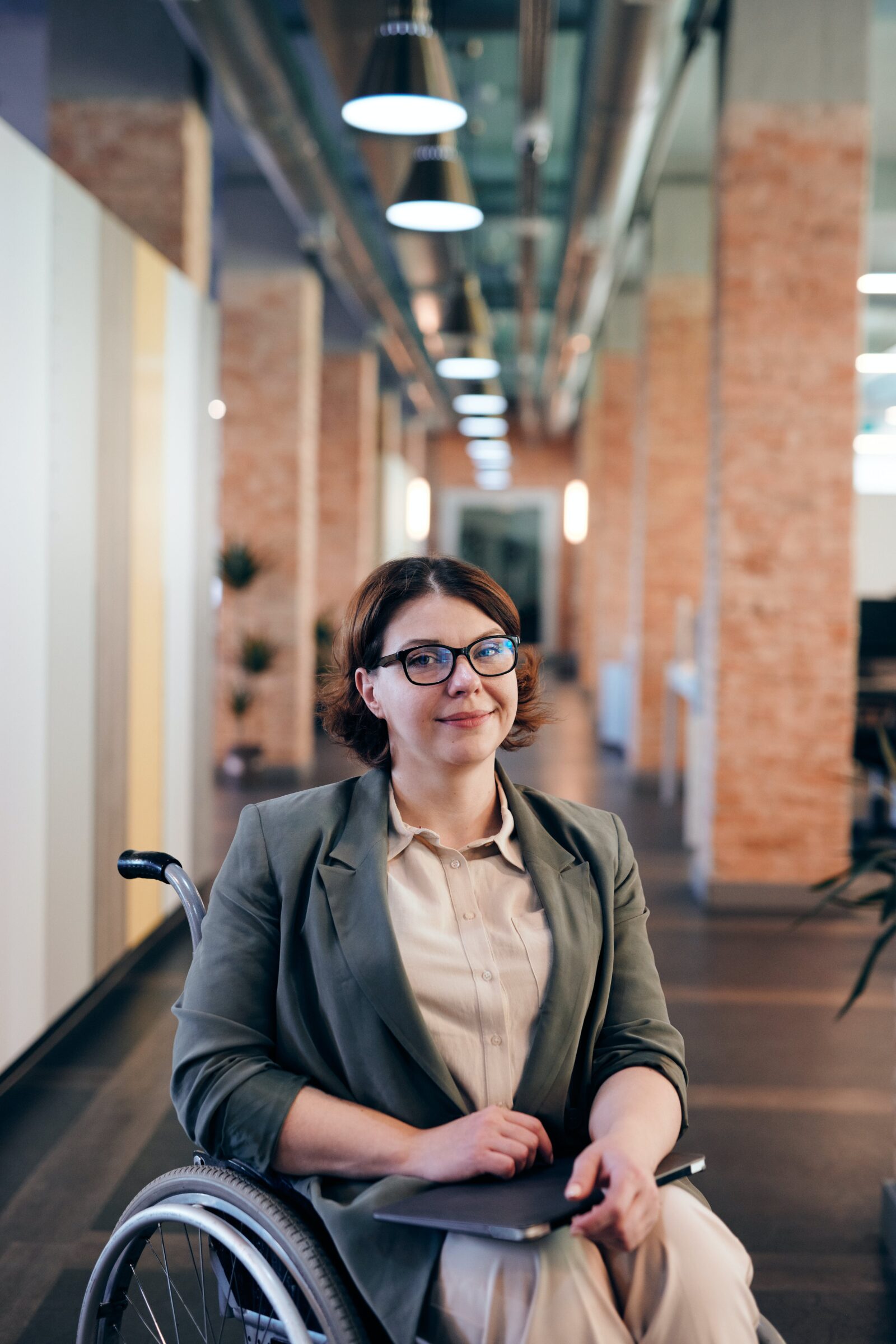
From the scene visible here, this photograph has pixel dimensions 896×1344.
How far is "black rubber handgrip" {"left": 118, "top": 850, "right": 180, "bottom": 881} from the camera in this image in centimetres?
194

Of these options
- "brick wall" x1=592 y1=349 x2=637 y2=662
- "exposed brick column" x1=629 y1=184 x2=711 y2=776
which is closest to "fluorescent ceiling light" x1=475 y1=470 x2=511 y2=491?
"brick wall" x1=592 y1=349 x2=637 y2=662

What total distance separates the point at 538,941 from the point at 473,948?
9 cm

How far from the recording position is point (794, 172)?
19.2ft

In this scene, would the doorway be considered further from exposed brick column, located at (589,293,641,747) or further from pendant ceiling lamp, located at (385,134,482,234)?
pendant ceiling lamp, located at (385,134,482,234)

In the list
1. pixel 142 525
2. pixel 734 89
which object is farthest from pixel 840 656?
pixel 142 525

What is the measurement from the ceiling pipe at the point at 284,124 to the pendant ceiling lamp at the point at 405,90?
1.03 meters

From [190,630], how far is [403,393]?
1415 cm

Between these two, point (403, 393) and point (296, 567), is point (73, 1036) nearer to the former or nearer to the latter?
point (296, 567)

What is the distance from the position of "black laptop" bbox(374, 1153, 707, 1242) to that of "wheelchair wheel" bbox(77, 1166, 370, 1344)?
0.36ft

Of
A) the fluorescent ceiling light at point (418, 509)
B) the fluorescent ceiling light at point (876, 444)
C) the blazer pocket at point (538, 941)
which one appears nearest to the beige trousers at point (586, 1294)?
the blazer pocket at point (538, 941)

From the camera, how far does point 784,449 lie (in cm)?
595

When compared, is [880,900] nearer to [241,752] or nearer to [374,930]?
[374,930]

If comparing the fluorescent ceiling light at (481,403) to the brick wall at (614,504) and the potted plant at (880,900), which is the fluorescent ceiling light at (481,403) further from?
the potted plant at (880,900)

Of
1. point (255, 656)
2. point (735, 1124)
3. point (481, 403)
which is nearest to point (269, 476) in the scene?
point (255, 656)
